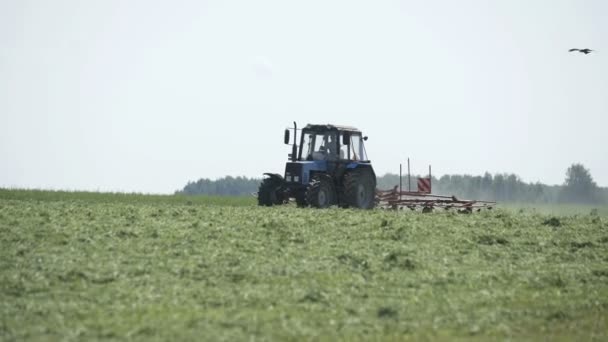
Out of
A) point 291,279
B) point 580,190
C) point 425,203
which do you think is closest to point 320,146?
point 425,203

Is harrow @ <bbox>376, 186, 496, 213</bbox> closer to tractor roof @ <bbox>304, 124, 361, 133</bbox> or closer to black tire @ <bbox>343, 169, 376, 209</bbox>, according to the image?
black tire @ <bbox>343, 169, 376, 209</bbox>

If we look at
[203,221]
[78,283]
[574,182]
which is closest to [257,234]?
[203,221]

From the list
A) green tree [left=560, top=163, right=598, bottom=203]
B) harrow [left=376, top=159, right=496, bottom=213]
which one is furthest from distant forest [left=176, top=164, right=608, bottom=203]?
harrow [left=376, top=159, right=496, bottom=213]

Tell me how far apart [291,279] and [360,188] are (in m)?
15.5

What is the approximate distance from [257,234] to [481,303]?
20.9ft

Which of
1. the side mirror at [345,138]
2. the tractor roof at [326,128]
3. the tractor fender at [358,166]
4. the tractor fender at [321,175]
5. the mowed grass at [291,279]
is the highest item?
the tractor roof at [326,128]

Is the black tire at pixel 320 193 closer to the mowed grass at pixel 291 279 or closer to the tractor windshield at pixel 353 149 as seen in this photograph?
the tractor windshield at pixel 353 149

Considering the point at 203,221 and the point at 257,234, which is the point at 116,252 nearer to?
the point at 257,234

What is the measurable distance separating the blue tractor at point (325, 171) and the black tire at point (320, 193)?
3 cm

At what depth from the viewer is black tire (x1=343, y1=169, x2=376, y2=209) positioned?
28688mm

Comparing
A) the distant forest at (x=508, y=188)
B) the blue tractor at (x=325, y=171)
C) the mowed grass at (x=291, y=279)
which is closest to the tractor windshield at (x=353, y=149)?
the blue tractor at (x=325, y=171)

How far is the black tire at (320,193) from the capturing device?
1078 inches

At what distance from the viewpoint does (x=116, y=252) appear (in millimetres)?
15719

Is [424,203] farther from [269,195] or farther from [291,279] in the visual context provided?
[291,279]
